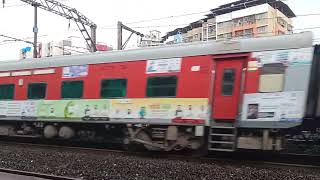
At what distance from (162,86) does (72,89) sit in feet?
11.9

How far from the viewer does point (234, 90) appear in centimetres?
1223

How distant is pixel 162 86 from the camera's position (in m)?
13.3

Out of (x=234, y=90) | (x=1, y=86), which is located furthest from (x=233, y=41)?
(x=1, y=86)

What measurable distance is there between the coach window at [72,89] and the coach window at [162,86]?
2799 millimetres

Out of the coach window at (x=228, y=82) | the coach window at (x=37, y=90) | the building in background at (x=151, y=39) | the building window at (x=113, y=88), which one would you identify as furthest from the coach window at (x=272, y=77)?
the building in background at (x=151, y=39)

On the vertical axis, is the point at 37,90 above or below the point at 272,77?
below

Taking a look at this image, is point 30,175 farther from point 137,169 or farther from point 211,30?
point 211,30

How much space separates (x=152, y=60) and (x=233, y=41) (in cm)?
251

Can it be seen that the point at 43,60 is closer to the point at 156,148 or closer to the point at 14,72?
the point at 14,72

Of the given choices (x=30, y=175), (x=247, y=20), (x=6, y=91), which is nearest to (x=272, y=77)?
(x=30, y=175)

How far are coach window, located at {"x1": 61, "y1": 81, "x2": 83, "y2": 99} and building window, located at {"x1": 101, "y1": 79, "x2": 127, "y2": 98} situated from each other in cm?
97

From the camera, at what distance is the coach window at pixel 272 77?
1159 centimetres

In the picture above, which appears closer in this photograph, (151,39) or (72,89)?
(72,89)

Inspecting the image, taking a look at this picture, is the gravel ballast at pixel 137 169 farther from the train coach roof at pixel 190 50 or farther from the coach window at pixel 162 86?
the train coach roof at pixel 190 50
